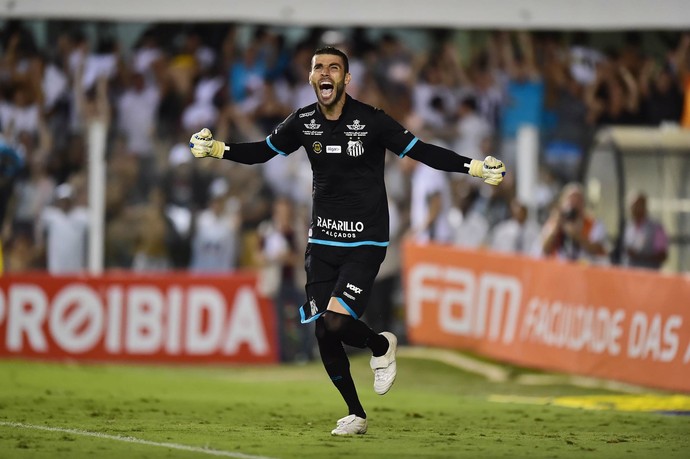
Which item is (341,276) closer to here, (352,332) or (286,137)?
(352,332)

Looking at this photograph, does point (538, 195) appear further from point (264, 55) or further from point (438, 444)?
point (438, 444)

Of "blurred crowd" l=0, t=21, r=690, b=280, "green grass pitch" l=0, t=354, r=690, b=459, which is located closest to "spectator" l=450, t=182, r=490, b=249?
"blurred crowd" l=0, t=21, r=690, b=280

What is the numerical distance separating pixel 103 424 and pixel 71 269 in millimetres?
8903

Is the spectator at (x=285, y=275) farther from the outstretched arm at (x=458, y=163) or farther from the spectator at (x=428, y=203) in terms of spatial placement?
the outstretched arm at (x=458, y=163)

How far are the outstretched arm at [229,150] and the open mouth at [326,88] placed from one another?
72cm

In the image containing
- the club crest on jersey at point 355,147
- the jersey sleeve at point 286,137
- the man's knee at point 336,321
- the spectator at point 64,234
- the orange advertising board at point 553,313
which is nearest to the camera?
the man's knee at point 336,321

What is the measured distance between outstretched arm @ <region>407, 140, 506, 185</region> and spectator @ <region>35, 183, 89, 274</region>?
384 inches

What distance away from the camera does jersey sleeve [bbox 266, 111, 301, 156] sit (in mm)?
9484

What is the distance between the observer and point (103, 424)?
9.69 metres

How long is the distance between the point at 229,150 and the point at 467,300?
8.66m

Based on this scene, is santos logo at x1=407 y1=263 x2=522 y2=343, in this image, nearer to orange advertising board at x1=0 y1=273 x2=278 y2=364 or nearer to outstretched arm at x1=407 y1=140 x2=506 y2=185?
orange advertising board at x1=0 y1=273 x2=278 y2=364

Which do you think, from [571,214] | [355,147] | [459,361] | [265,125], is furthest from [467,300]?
[355,147]

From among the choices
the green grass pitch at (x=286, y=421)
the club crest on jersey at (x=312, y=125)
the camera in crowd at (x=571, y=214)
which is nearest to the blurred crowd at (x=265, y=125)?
the camera in crowd at (x=571, y=214)

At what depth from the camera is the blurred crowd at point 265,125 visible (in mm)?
18078
